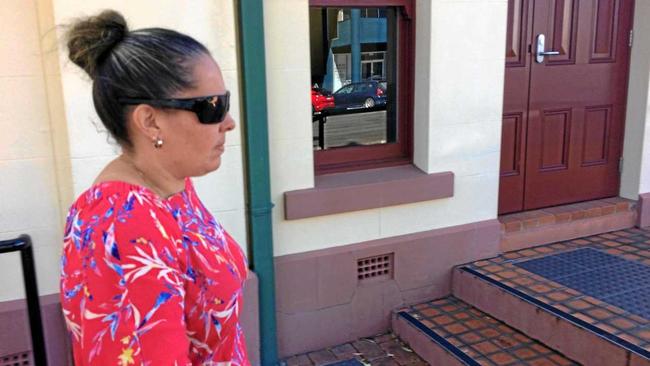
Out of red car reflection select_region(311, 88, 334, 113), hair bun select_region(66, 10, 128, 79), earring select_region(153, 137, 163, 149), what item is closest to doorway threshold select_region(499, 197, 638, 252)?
red car reflection select_region(311, 88, 334, 113)

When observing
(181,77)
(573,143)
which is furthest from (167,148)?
(573,143)

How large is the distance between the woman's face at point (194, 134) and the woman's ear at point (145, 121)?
0.01m

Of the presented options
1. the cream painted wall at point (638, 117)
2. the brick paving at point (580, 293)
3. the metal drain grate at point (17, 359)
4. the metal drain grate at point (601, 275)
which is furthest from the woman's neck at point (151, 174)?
the cream painted wall at point (638, 117)

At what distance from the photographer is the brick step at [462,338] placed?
10.6 feet

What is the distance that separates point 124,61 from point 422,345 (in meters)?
2.84

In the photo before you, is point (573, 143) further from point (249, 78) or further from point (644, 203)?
point (249, 78)

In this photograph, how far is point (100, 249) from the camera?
44.6 inches

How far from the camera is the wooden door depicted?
436cm

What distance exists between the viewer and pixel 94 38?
1295 mm

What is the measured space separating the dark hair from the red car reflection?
7.90 feet

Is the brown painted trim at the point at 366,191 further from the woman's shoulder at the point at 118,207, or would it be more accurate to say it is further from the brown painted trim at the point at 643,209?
the woman's shoulder at the point at 118,207

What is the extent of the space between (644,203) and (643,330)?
6.63ft

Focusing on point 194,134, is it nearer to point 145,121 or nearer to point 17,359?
point 145,121

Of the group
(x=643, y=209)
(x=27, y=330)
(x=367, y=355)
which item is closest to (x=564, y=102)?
(x=643, y=209)
